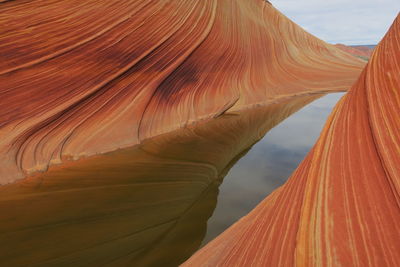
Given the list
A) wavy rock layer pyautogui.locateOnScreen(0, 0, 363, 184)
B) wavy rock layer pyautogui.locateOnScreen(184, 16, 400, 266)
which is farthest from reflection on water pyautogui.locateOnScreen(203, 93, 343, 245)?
wavy rock layer pyautogui.locateOnScreen(0, 0, 363, 184)

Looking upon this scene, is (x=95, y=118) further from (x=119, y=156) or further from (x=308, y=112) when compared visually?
(x=308, y=112)

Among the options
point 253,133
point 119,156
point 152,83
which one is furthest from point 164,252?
point 152,83

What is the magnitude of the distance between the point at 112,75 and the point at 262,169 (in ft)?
6.62

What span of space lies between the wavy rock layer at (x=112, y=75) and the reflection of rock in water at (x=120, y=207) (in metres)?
0.34

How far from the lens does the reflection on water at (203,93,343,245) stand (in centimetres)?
187

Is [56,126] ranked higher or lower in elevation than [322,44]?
lower

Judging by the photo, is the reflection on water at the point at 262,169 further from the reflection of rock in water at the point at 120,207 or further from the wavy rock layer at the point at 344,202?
the wavy rock layer at the point at 344,202

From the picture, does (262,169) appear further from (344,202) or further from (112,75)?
(112,75)

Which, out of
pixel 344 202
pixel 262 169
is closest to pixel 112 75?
pixel 262 169

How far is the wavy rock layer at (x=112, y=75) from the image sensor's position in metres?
2.87

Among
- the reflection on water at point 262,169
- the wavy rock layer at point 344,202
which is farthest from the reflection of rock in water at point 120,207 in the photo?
the wavy rock layer at point 344,202

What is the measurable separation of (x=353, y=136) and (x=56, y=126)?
2525mm

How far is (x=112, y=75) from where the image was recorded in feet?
11.8

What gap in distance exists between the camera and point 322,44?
28.4ft
